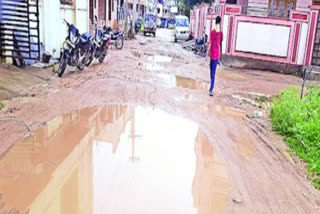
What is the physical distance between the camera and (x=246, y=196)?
13.3 ft

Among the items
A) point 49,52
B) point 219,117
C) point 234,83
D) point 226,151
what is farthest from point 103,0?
point 226,151

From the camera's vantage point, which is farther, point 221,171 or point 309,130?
point 309,130

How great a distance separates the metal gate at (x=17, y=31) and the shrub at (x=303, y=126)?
662cm

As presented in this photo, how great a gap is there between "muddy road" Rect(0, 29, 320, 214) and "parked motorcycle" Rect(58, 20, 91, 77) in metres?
1.16

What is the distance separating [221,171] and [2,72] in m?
6.22

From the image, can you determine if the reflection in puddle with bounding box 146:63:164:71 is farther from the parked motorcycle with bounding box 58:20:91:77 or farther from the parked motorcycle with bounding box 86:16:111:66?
the parked motorcycle with bounding box 58:20:91:77

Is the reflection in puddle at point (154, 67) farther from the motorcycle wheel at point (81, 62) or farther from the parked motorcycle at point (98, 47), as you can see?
the motorcycle wheel at point (81, 62)

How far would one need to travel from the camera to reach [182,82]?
429 inches

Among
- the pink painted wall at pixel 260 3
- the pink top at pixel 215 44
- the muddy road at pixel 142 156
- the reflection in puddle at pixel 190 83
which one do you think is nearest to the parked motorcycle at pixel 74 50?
the muddy road at pixel 142 156

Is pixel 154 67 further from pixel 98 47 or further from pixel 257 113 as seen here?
pixel 257 113

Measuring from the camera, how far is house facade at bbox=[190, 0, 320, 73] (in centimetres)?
1418

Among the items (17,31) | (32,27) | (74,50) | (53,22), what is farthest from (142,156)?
(53,22)

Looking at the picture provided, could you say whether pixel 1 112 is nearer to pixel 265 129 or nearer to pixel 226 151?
pixel 226 151

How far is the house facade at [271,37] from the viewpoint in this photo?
1418 centimetres
